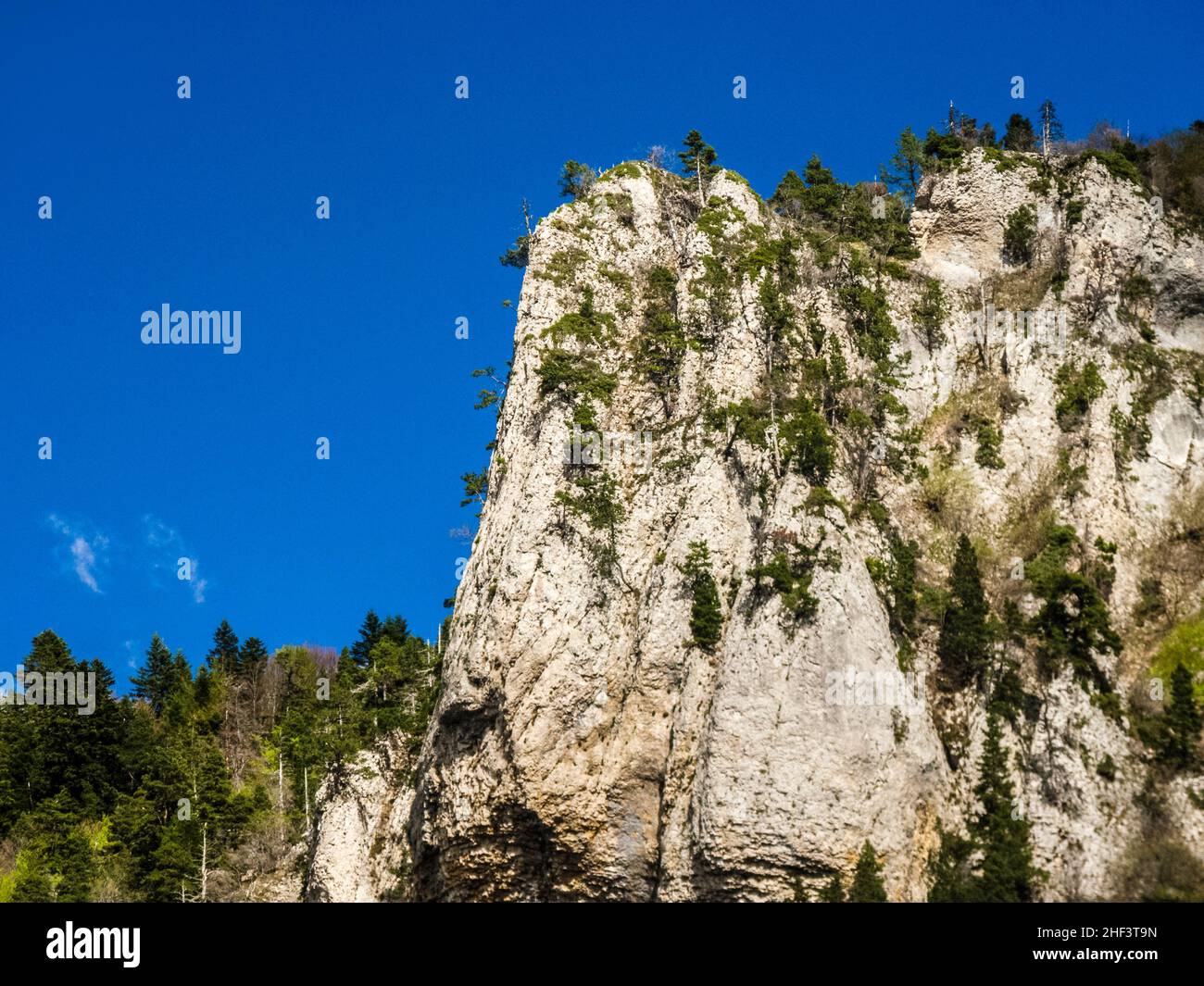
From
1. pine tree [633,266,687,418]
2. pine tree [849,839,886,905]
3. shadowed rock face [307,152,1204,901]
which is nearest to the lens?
pine tree [849,839,886,905]

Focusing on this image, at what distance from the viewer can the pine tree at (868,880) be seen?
48.2 m

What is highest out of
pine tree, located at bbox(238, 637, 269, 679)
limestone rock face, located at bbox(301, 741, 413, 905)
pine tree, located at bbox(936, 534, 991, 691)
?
pine tree, located at bbox(238, 637, 269, 679)

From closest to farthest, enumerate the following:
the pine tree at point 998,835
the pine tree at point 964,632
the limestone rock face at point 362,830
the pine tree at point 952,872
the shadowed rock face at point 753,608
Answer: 1. the pine tree at point 952,872
2. the pine tree at point 998,835
3. the shadowed rock face at point 753,608
4. the pine tree at point 964,632
5. the limestone rock face at point 362,830

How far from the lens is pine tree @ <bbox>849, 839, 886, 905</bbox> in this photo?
48156 mm

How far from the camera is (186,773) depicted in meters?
76.1

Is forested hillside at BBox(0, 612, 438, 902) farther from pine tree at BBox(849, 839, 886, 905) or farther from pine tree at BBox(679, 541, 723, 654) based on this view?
pine tree at BBox(849, 839, 886, 905)

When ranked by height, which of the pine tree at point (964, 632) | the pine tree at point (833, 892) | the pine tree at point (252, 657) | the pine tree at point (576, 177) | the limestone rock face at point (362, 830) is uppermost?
the pine tree at point (576, 177)

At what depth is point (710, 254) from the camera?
65938 millimetres

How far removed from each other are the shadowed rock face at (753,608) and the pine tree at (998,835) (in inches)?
22.1

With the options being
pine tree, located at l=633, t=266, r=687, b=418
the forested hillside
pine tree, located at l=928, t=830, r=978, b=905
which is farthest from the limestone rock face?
pine tree, located at l=928, t=830, r=978, b=905

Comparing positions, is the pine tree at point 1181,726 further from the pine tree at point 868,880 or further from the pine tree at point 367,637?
the pine tree at point 367,637

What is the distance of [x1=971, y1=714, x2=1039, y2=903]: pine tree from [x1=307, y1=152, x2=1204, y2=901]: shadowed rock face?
561mm

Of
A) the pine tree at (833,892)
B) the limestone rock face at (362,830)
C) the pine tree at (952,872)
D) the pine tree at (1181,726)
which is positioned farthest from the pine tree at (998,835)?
the limestone rock face at (362,830)
